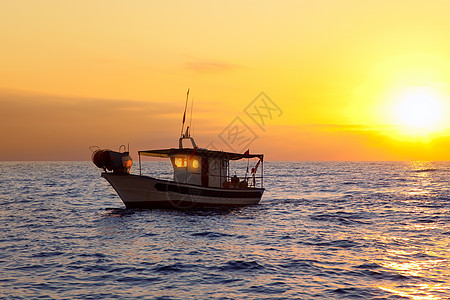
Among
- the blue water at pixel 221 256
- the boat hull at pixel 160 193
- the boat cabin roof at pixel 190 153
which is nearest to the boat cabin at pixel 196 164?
the boat cabin roof at pixel 190 153

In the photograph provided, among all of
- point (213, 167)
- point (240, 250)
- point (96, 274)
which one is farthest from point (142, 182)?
point (96, 274)

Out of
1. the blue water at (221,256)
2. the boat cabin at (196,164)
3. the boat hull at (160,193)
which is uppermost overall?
the boat cabin at (196,164)

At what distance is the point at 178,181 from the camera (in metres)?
29.0

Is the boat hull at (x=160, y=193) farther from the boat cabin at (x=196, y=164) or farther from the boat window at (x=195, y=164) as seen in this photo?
the boat window at (x=195, y=164)

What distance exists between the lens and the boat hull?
90.3 feet

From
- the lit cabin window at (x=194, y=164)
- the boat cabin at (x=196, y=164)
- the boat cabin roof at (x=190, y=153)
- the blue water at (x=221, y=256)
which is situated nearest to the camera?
the blue water at (x=221, y=256)

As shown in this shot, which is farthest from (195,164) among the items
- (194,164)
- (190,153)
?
(190,153)

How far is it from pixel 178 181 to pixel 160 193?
6.02 ft

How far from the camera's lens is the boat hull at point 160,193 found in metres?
27.5

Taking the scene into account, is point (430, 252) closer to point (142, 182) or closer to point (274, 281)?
point (274, 281)

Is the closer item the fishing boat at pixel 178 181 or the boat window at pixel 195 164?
the fishing boat at pixel 178 181

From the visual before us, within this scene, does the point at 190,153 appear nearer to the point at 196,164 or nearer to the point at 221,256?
the point at 196,164

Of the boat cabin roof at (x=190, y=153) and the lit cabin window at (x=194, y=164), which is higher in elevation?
the boat cabin roof at (x=190, y=153)

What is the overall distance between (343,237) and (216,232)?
21.6ft
